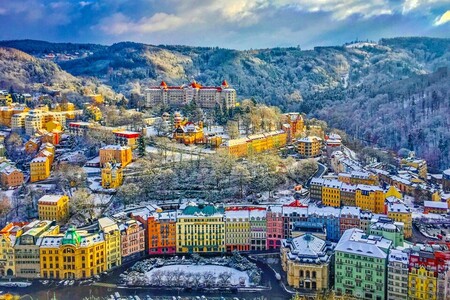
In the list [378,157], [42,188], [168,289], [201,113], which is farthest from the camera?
[201,113]

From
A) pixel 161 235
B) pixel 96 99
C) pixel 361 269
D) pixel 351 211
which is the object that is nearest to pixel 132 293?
pixel 161 235

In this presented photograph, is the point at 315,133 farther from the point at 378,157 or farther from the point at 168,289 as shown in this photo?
the point at 168,289

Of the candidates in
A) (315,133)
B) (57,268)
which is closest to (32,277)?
(57,268)


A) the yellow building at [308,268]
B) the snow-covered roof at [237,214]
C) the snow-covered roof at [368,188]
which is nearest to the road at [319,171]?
the snow-covered roof at [368,188]

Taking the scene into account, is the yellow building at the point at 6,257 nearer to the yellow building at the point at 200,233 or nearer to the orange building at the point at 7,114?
the yellow building at the point at 200,233

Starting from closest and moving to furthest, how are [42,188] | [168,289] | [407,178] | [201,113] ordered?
1. [168,289]
2. [42,188]
3. [407,178]
4. [201,113]

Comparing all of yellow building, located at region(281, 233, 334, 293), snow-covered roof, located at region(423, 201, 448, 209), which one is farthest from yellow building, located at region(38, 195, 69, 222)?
snow-covered roof, located at region(423, 201, 448, 209)
